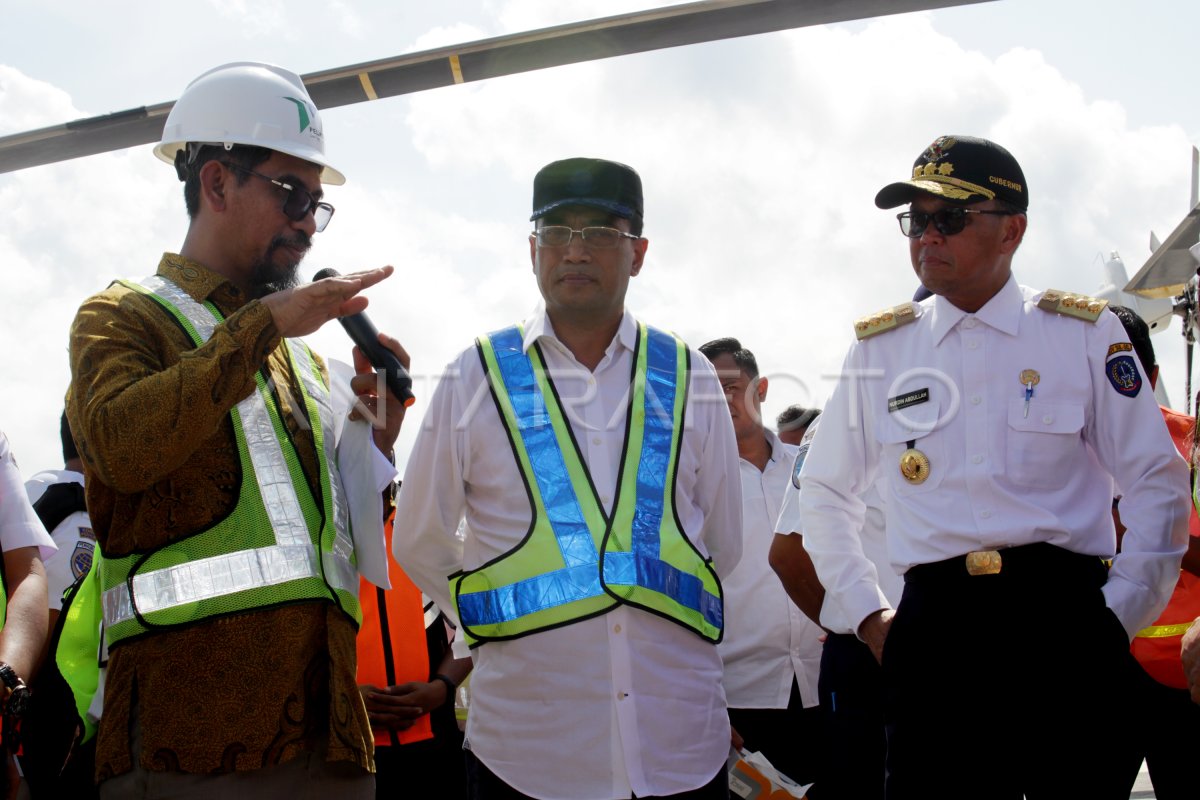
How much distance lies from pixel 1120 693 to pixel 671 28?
3.18 m

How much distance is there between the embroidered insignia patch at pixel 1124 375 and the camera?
347cm

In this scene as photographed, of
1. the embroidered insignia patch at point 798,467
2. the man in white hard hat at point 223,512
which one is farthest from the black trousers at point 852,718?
the man in white hard hat at point 223,512

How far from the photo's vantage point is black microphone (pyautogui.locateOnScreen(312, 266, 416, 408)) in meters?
3.18

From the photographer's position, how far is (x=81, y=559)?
17.6 ft

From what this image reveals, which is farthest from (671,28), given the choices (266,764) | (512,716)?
(266,764)

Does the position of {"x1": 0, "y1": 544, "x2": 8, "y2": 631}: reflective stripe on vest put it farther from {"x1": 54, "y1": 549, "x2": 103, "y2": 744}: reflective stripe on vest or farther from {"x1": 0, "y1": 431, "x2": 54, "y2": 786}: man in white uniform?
{"x1": 54, "y1": 549, "x2": 103, "y2": 744}: reflective stripe on vest

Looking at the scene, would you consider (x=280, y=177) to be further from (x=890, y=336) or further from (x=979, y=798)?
(x=979, y=798)

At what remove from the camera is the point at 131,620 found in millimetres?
2832

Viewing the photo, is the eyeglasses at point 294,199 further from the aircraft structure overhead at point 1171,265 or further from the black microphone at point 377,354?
the aircraft structure overhead at point 1171,265

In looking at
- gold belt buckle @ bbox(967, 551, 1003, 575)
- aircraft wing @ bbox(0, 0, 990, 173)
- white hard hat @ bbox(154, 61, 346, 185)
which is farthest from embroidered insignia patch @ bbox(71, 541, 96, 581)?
gold belt buckle @ bbox(967, 551, 1003, 575)

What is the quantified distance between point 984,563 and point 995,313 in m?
0.82

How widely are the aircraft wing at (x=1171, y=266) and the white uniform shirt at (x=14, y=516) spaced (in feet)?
19.3

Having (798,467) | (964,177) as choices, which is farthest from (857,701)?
(964,177)

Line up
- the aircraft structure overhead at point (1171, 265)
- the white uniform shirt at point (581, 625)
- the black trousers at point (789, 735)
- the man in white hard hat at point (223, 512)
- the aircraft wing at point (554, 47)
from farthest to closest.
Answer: the aircraft structure overhead at point (1171, 265) < the black trousers at point (789, 735) < the aircraft wing at point (554, 47) < the white uniform shirt at point (581, 625) < the man in white hard hat at point (223, 512)
